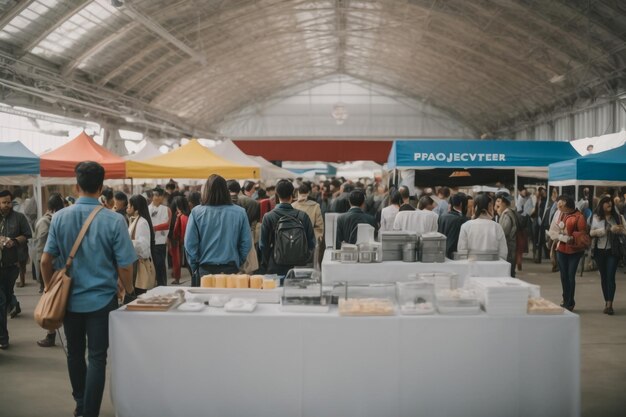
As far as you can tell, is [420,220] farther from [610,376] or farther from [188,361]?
[188,361]

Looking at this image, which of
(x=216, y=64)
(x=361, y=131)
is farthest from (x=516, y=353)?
(x=361, y=131)

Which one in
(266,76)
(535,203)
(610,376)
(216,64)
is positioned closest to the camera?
(610,376)

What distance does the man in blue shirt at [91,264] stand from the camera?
350 centimetres

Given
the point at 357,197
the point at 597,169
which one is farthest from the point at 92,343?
the point at 597,169

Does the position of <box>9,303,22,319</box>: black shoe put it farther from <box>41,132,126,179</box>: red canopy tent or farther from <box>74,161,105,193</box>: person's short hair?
<box>74,161,105,193</box>: person's short hair

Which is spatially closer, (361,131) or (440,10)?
(440,10)

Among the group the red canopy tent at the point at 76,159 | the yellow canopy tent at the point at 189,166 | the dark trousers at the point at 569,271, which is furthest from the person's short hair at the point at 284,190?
the yellow canopy tent at the point at 189,166

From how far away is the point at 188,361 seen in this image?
3605mm

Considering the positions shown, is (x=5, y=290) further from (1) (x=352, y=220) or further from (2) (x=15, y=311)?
(1) (x=352, y=220)

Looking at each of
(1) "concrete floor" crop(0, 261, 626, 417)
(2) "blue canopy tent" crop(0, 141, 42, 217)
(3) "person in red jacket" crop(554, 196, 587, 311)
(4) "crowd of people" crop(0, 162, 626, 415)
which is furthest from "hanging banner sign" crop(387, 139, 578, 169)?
(2) "blue canopy tent" crop(0, 141, 42, 217)

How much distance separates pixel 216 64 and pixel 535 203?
46.4 ft

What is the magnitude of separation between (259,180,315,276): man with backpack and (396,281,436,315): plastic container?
1771mm

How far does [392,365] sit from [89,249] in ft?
6.02

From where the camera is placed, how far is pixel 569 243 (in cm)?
716
